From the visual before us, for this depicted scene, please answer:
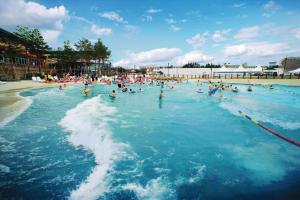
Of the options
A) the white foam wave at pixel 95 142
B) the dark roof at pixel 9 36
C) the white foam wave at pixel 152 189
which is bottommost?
the white foam wave at pixel 152 189

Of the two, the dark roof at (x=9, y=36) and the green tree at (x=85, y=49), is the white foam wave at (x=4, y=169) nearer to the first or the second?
the dark roof at (x=9, y=36)

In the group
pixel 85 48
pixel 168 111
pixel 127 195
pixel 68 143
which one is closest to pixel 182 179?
pixel 127 195

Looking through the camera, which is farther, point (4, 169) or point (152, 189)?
point (4, 169)

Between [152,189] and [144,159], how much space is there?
2165 mm

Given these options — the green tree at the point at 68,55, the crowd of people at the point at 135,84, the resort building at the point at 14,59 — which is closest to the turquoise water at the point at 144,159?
the crowd of people at the point at 135,84

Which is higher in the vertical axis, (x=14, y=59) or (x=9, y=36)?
(x=9, y=36)

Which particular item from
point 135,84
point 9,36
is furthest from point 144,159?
point 135,84

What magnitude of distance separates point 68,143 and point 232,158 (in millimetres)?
6878

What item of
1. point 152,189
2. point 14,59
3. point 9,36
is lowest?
point 152,189

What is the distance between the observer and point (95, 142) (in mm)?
9719

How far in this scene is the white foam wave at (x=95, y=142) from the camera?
5.82 m

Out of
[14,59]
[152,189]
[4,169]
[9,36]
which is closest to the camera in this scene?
[152,189]

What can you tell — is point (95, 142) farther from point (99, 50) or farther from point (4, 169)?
point (99, 50)

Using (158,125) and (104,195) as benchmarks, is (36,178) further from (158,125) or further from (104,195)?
(158,125)
